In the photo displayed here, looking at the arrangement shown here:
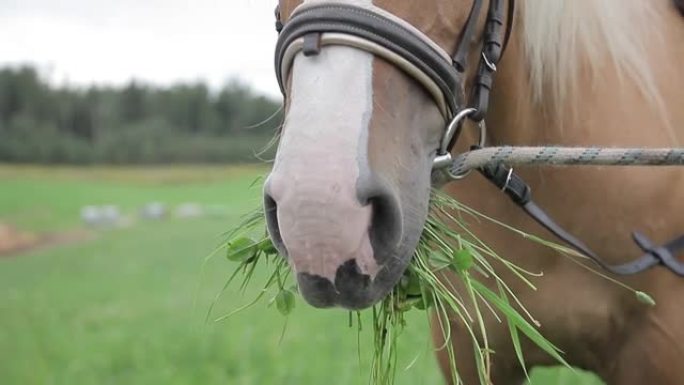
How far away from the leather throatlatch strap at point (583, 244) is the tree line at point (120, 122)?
38654 millimetres

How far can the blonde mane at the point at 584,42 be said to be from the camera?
6.62ft

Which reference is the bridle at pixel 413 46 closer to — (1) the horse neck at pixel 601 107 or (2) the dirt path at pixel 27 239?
(1) the horse neck at pixel 601 107

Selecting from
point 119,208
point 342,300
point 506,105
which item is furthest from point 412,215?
point 119,208

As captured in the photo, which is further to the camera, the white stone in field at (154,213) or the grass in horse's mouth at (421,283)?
the white stone in field at (154,213)

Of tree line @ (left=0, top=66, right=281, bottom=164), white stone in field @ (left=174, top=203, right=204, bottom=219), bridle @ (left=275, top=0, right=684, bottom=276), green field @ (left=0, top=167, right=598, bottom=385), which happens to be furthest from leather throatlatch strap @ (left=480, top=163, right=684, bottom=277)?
tree line @ (left=0, top=66, right=281, bottom=164)

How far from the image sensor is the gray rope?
1838 mm

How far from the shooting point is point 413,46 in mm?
1572

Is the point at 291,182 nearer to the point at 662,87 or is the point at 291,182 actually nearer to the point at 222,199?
the point at 662,87

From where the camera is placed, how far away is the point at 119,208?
94.7 ft

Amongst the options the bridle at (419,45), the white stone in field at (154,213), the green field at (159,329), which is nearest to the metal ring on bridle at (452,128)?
the bridle at (419,45)

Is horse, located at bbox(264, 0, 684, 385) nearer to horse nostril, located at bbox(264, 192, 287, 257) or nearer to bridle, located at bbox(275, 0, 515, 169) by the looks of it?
bridle, located at bbox(275, 0, 515, 169)

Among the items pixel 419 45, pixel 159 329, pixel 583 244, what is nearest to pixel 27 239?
pixel 159 329

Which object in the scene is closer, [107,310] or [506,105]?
[506,105]

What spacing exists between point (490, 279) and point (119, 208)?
2777cm
